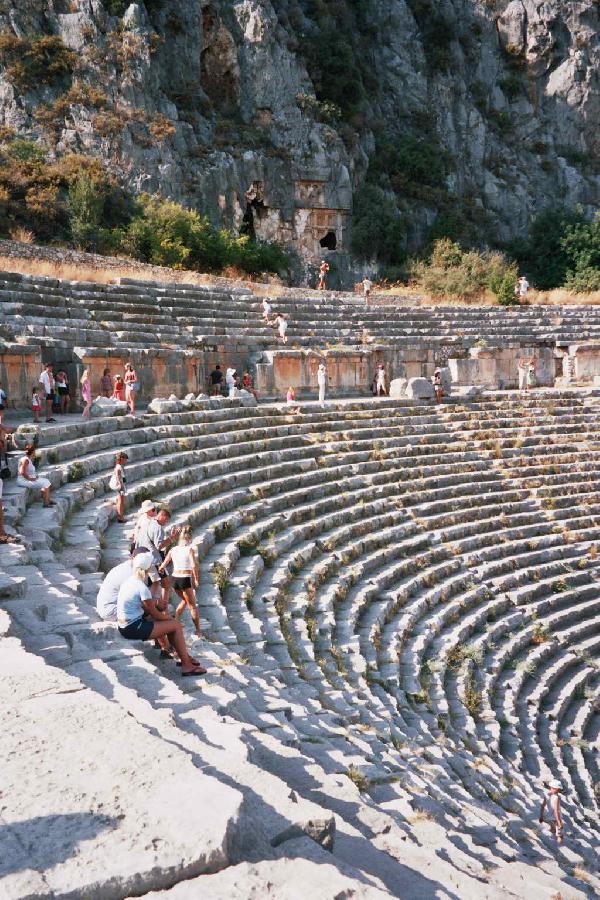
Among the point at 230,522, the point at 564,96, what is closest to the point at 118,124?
the point at 230,522

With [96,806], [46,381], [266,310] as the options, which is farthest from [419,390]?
[96,806]

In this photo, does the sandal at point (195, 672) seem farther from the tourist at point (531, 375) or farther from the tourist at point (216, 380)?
the tourist at point (531, 375)

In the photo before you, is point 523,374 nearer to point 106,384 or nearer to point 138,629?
point 106,384

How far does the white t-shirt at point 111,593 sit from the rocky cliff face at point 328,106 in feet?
87.6

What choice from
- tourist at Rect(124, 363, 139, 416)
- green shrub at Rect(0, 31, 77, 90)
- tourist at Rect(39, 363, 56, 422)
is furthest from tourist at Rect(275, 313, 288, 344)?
green shrub at Rect(0, 31, 77, 90)

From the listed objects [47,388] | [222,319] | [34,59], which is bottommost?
[47,388]

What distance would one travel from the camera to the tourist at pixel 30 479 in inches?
359

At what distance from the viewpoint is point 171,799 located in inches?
134

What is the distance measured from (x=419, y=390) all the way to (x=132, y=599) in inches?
537

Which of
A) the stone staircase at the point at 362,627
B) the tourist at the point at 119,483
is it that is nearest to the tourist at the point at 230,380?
the stone staircase at the point at 362,627

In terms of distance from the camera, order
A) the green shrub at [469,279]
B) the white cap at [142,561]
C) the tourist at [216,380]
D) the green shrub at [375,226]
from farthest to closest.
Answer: the green shrub at [375,226], the green shrub at [469,279], the tourist at [216,380], the white cap at [142,561]

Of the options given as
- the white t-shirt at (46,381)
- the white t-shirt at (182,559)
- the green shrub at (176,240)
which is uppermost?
the green shrub at (176,240)

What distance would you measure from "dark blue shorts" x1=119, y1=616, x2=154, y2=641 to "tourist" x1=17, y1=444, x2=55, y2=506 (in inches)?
145

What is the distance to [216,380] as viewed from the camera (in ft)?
57.9
